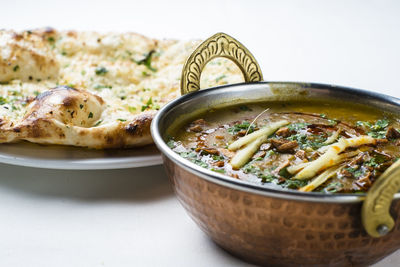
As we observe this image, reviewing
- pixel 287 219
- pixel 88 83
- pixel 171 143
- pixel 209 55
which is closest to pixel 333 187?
pixel 287 219

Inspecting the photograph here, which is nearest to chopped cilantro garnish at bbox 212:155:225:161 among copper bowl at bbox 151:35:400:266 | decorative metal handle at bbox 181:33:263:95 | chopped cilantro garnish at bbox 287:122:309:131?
copper bowl at bbox 151:35:400:266

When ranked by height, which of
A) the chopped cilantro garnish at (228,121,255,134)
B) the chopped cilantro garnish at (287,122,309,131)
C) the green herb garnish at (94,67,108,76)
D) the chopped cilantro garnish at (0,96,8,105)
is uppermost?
the chopped cilantro garnish at (287,122,309,131)

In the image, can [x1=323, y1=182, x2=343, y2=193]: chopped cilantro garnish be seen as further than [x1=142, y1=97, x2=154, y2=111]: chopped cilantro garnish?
No

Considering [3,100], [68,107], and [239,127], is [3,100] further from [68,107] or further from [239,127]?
[239,127]

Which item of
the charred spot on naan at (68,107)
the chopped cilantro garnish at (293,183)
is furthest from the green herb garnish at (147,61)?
the chopped cilantro garnish at (293,183)

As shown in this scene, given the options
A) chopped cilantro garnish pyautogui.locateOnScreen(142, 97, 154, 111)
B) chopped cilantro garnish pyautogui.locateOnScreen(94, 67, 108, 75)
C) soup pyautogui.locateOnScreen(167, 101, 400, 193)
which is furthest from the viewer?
chopped cilantro garnish pyautogui.locateOnScreen(94, 67, 108, 75)

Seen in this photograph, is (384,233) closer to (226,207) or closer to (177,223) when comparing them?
(226,207)

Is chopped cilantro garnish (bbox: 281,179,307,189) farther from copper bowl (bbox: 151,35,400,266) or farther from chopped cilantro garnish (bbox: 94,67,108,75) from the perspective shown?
chopped cilantro garnish (bbox: 94,67,108,75)

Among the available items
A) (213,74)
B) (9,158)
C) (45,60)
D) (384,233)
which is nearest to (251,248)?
(384,233)
